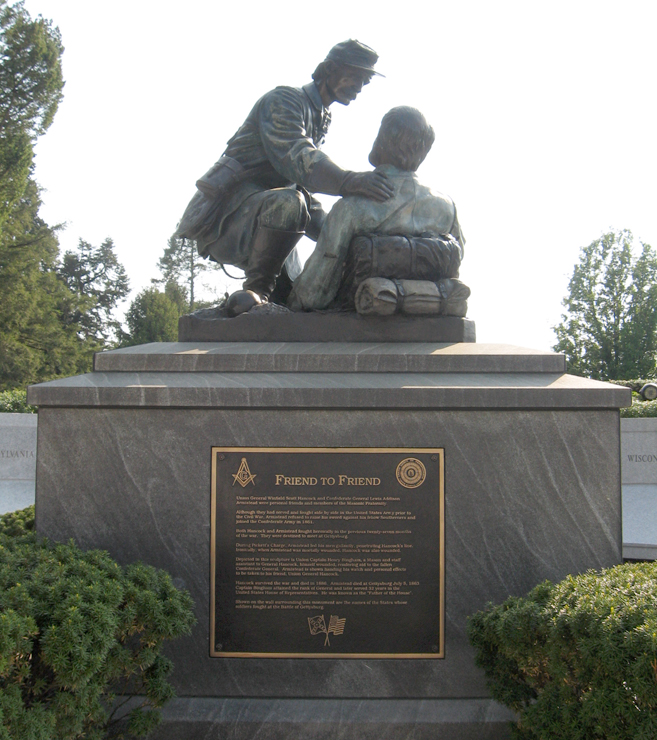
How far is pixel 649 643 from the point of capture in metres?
2.26

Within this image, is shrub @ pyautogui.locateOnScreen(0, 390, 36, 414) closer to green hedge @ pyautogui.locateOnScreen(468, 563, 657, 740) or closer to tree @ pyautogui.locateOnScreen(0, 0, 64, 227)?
tree @ pyautogui.locateOnScreen(0, 0, 64, 227)

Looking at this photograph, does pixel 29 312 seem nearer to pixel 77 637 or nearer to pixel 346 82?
pixel 346 82

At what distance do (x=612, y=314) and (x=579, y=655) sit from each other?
108 ft

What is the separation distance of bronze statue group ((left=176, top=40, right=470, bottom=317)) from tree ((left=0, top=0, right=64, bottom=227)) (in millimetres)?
21503

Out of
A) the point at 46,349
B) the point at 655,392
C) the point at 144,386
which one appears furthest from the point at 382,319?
the point at 46,349

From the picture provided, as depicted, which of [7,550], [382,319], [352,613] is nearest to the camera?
[7,550]

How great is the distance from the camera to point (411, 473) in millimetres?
3328

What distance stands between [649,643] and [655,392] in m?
10.3

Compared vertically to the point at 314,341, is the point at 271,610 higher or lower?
lower

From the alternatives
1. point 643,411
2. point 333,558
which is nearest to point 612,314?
point 643,411

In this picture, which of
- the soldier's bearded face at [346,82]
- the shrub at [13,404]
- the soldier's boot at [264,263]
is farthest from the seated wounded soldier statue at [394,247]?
the shrub at [13,404]

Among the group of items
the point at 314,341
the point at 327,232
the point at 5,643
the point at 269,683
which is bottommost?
the point at 269,683

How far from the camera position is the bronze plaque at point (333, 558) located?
129 inches

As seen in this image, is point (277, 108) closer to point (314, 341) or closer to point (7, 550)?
point (314, 341)
